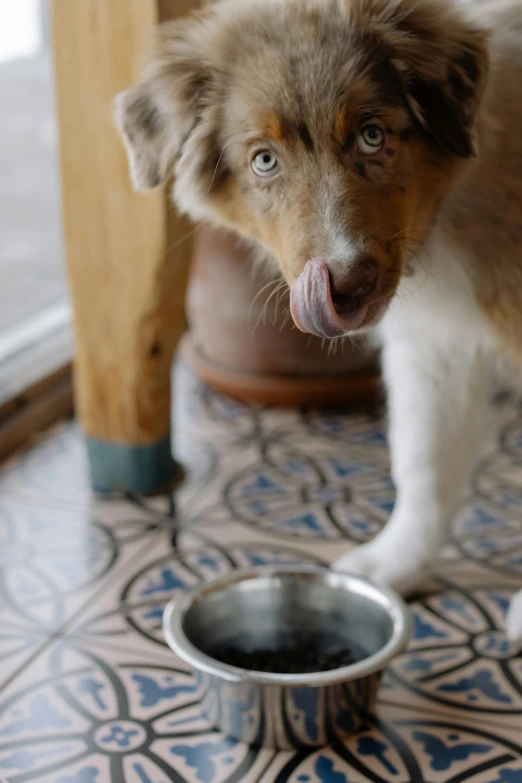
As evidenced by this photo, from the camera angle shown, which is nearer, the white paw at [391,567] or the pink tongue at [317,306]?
the pink tongue at [317,306]

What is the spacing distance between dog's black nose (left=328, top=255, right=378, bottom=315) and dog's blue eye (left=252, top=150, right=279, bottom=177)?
0.25 meters

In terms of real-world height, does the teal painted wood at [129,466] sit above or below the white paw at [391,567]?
below

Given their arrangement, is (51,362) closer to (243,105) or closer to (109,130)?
(109,130)

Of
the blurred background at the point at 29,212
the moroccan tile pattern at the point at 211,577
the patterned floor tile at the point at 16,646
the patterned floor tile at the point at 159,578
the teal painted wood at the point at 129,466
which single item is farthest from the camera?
the blurred background at the point at 29,212

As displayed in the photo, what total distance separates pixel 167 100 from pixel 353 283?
537 millimetres

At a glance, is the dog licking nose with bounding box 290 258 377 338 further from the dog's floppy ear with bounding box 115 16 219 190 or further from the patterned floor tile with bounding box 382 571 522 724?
the patterned floor tile with bounding box 382 571 522 724

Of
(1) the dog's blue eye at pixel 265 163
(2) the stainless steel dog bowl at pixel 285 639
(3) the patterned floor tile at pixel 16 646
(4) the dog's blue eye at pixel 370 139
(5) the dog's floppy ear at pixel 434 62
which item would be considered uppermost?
(5) the dog's floppy ear at pixel 434 62

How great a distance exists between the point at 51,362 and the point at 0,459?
448 mm

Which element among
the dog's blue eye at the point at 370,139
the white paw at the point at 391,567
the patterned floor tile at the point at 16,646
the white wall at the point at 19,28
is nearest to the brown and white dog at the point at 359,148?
the dog's blue eye at the point at 370,139

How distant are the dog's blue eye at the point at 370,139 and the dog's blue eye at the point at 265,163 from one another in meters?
0.15

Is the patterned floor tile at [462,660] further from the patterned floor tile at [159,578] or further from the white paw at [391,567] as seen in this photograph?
the patterned floor tile at [159,578]

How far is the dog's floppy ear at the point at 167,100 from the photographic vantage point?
1.75 meters

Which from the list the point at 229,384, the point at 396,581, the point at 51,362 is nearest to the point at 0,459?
the point at 51,362

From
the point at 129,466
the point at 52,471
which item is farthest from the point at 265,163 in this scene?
the point at 52,471
